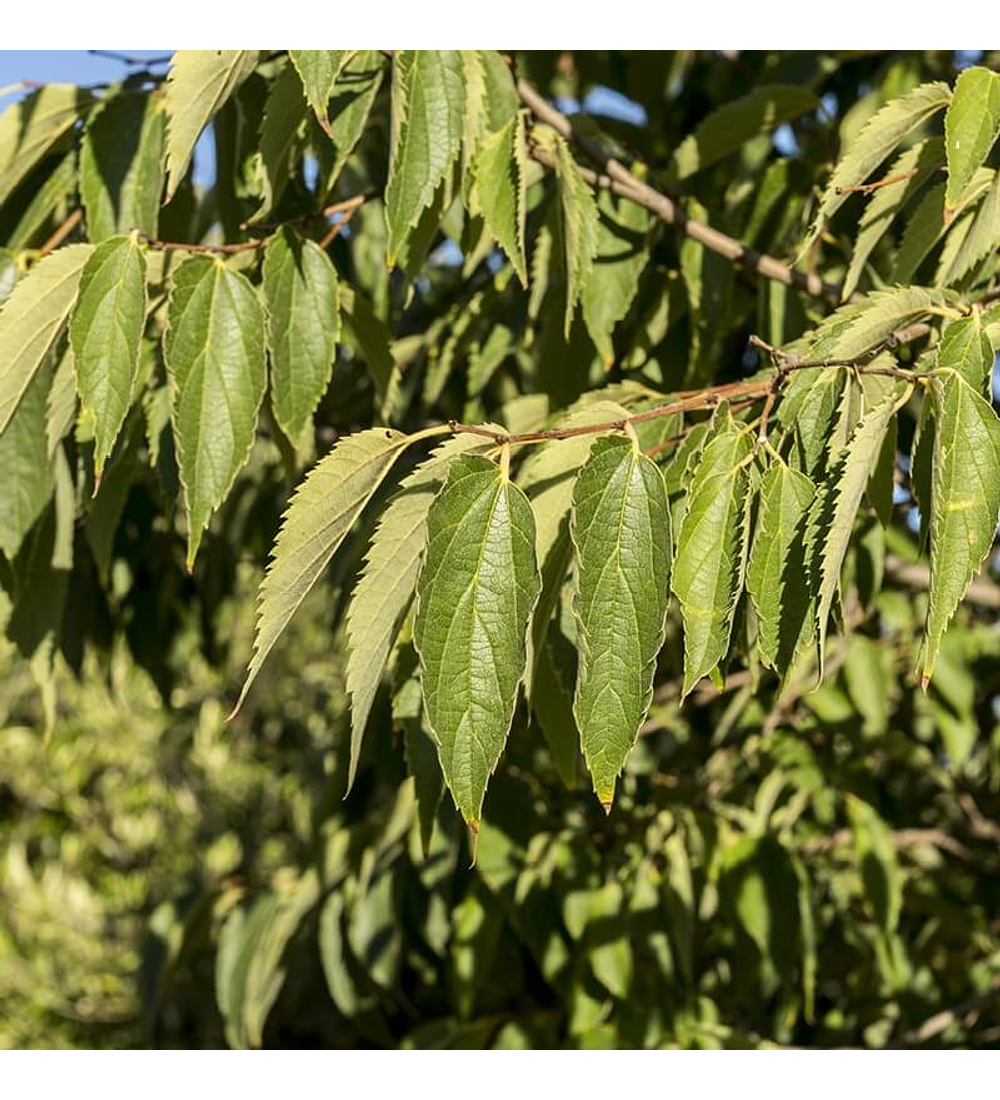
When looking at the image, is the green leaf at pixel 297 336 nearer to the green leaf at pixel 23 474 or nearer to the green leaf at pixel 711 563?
the green leaf at pixel 23 474

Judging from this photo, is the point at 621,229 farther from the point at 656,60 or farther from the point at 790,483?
the point at 656,60

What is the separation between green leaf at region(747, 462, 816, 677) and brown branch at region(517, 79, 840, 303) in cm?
63

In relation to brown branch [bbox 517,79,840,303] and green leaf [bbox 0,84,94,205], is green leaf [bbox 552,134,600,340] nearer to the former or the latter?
brown branch [bbox 517,79,840,303]

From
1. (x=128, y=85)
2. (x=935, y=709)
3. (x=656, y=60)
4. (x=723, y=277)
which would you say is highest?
(x=656, y=60)

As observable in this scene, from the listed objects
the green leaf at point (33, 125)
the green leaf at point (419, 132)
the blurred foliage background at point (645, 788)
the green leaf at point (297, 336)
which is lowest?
the blurred foliage background at point (645, 788)

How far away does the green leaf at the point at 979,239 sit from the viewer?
48.3 inches

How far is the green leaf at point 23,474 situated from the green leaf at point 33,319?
16 centimetres

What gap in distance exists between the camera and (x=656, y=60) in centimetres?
250

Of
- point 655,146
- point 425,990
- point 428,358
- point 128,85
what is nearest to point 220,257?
point 128,85

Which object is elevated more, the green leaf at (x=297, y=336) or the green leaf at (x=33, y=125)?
the green leaf at (x=33, y=125)

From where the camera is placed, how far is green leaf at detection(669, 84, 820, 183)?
1711 mm

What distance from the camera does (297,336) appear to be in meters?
1.29

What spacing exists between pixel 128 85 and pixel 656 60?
1.23 m

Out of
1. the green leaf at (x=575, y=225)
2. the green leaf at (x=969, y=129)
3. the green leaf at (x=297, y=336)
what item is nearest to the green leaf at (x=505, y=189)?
the green leaf at (x=575, y=225)
